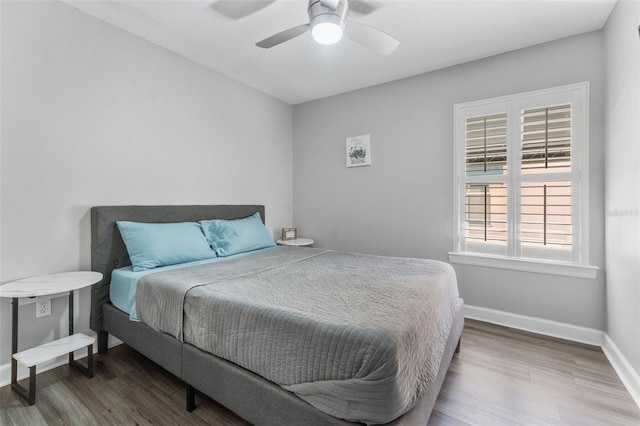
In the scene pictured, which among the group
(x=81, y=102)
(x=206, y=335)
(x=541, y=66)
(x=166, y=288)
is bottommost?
(x=206, y=335)

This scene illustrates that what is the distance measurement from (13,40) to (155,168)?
1.15m

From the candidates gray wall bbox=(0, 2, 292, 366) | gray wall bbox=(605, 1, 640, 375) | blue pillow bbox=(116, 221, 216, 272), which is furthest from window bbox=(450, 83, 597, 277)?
gray wall bbox=(0, 2, 292, 366)

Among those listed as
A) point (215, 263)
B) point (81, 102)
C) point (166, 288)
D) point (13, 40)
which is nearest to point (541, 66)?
point (215, 263)

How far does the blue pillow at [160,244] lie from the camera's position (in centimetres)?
219

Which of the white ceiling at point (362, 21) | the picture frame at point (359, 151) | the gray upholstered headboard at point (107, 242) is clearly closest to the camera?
the white ceiling at point (362, 21)

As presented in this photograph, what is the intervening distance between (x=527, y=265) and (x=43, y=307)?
→ 386cm

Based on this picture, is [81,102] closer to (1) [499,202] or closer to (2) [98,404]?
(2) [98,404]

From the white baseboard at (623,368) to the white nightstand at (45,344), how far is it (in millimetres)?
3379

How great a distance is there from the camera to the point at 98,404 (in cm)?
166

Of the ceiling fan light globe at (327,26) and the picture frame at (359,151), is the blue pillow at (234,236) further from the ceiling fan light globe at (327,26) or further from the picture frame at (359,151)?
the ceiling fan light globe at (327,26)

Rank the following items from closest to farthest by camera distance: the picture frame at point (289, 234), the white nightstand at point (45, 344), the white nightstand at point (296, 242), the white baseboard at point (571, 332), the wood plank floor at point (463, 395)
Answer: the wood plank floor at point (463, 395)
the white nightstand at point (45, 344)
the white baseboard at point (571, 332)
the white nightstand at point (296, 242)
the picture frame at point (289, 234)

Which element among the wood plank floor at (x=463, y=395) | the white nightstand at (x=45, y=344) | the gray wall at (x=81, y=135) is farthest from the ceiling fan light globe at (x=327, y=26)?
the wood plank floor at (x=463, y=395)

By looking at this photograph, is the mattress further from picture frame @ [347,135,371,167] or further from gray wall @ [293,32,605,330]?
picture frame @ [347,135,371,167]

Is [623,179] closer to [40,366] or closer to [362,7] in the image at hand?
[362,7]
